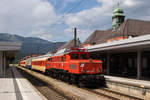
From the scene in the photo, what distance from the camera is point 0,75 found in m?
24.3

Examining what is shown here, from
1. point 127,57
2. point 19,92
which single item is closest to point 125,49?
point 127,57

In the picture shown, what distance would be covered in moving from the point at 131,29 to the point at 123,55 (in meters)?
22.1

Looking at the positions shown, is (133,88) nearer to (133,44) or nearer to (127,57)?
(133,44)

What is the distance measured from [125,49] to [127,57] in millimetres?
7117

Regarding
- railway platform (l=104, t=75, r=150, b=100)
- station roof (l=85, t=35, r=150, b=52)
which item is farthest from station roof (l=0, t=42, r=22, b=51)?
railway platform (l=104, t=75, r=150, b=100)

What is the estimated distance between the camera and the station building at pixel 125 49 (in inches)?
685

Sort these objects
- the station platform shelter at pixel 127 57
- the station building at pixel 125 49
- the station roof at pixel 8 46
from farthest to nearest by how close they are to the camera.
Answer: the station roof at pixel 8 46 → the station platform shelter at pixel 127 57 → the station building at pixel 125 49

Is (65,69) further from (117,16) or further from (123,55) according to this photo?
(117,16)

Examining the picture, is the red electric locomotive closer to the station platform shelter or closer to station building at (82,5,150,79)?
the station platform shelter

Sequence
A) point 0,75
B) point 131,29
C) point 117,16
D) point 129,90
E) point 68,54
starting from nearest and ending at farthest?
point 129,90
point 68,54
point 0,75
point 131,29
point 117,16

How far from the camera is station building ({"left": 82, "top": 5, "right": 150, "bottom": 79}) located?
17388mm

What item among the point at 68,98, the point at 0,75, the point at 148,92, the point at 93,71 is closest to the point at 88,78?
the point at 93,71

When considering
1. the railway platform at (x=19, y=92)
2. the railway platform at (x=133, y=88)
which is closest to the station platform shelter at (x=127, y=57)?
the railway platform at (x=133, y=88)

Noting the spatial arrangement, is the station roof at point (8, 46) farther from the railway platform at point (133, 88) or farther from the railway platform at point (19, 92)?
the railway platform at point (133, 88)
